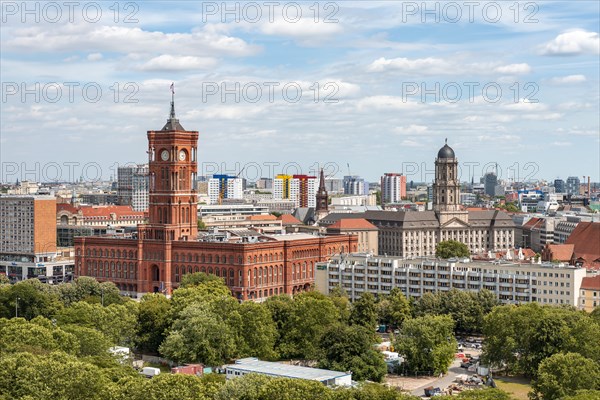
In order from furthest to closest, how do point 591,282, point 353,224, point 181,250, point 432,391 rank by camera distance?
point 353,224 < point 181,250 < point 591,282 < point 432,391

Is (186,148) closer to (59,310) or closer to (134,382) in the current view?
(59,310)

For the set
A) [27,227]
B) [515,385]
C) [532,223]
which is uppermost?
[532,223]

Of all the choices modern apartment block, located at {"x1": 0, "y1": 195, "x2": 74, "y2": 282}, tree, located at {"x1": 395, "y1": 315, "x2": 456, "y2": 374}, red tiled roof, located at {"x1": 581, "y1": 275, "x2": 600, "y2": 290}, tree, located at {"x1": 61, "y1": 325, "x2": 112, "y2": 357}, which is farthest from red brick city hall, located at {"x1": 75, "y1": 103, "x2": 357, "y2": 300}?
tree, located at {"x1": 61, "y1": 325, "x2": 112, "y2": 357}

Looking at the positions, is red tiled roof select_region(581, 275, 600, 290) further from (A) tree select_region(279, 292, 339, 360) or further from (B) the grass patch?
(A) tree select_region(279, 292, 339, 360)

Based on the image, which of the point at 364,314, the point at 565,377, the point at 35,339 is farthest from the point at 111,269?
the point at 565,377

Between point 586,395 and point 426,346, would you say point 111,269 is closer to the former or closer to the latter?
point 426,346

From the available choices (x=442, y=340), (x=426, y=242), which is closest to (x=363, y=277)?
(x=442, y=340)

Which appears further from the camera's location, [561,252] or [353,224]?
[353,224]
